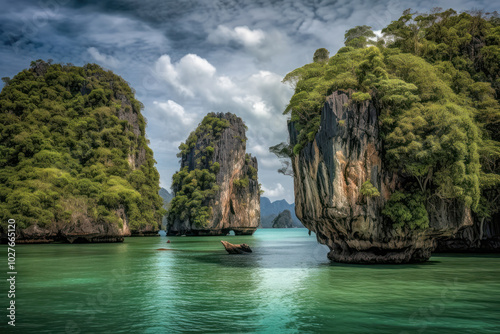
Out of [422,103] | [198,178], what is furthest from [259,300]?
[198,178]

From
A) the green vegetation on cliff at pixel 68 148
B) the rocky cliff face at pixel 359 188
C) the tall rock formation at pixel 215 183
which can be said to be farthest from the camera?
the tall rock formation at pixel 215 183

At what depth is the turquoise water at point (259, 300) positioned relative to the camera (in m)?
9.01

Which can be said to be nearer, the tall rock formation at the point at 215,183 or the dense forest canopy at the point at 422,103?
the dense forest canopy at the point at 422,103

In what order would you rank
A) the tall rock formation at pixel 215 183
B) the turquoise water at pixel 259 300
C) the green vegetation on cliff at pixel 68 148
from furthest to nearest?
the tall rock formation at pixel 215 183 < the green vegetation on cliff at pixel 68 148 < the turquoise water at pixel 259 300

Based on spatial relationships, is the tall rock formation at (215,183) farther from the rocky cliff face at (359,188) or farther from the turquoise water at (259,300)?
the turquoise water at (259,300)

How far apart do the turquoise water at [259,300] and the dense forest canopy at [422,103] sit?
182 inches

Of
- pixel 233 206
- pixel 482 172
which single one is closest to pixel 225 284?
pixel 482 172

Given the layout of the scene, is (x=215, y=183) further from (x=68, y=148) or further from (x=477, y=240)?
(x=477, y=240)

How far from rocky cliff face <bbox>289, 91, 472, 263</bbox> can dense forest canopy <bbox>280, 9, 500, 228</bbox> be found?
2.14ft

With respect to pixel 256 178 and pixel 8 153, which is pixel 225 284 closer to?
pixel 8 153

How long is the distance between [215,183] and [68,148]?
105ft

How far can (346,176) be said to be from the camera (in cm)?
2030

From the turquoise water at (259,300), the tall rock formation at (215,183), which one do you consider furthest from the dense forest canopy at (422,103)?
the tall rock formation at (215,183)

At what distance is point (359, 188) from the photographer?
2014 cm
